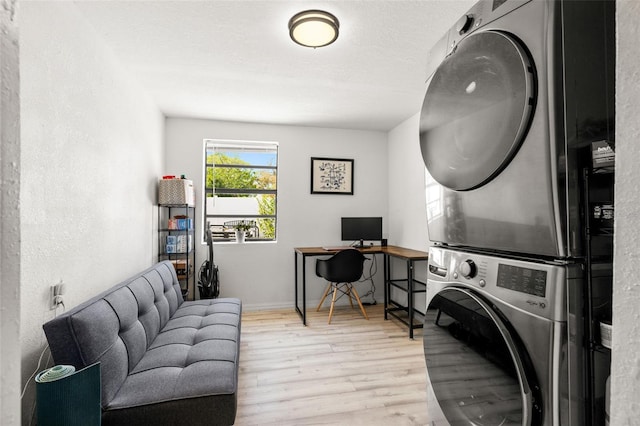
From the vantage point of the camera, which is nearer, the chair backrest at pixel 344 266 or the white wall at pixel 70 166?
the white wall at pixel 70 166

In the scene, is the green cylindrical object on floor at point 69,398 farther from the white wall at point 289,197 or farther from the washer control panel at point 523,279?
the white wall at point 289,197

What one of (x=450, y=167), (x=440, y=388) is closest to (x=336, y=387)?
(x=440, y=388)

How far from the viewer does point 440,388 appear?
1.21m

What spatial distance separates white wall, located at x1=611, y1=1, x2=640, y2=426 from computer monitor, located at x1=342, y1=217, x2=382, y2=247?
151 inches

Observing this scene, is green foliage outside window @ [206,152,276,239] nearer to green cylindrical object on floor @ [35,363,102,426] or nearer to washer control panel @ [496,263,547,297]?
green cylindrical object on floor @ [35,363,102,426]

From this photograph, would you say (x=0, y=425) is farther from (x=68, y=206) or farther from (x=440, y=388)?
(x=68, y=206)

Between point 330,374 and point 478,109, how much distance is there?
2144 millimetres

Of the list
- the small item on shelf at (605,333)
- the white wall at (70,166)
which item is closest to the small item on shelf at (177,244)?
the white wall at (70,166)

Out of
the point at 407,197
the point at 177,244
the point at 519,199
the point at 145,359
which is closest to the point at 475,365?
the point at 519,199

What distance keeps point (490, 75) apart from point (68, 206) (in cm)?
208

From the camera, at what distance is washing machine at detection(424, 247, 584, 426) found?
2.59 ft

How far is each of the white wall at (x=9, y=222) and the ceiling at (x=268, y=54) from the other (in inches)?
70.3

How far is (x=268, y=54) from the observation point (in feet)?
7.98

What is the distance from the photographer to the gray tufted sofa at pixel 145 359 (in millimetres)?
1437
